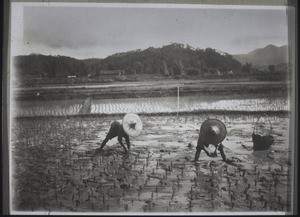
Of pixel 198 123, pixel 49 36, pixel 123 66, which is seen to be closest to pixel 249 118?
pixel 198 123

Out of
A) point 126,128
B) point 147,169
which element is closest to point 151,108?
point 126,128

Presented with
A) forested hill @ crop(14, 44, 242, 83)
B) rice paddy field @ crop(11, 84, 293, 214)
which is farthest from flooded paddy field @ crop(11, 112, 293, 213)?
forested hill @ crop(14, 44, 242, 83)

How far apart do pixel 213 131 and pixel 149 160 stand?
304 millimetres

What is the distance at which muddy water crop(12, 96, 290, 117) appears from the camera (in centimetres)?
167

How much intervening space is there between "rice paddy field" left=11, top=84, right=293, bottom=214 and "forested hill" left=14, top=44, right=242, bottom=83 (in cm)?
12

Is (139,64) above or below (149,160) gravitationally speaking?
above

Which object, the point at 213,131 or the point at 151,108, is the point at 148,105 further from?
the point at 213,131

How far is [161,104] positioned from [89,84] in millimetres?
325

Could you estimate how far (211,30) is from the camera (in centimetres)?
168

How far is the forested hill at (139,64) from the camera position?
1.65 m

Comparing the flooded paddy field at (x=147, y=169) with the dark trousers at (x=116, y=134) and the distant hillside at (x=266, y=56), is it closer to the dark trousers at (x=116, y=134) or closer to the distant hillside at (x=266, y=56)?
the dark trousers at (x=116, y=134)

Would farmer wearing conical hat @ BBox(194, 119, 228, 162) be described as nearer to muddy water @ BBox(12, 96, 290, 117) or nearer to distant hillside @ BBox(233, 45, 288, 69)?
muddy water @ BBox(12, 96, 290, 117)

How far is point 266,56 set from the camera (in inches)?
65.2

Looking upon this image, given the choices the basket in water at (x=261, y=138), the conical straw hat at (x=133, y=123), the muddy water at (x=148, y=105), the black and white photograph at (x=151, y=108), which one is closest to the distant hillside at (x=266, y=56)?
the black and white photograph at (x=151, y=108)
